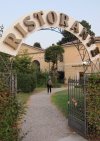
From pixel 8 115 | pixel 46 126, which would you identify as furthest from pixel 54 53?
pixel 8 115

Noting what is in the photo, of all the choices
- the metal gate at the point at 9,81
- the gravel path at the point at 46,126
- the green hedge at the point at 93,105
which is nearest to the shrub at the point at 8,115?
the metal gate at the point at 9,81

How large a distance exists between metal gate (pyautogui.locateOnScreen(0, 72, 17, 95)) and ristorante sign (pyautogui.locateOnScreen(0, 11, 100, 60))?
6.51 feet

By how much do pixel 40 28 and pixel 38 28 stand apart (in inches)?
4.2

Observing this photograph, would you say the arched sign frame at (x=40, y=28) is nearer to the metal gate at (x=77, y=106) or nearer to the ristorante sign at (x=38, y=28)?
the ristorante sign at (x=38, y=28)

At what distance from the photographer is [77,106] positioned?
15.9 m

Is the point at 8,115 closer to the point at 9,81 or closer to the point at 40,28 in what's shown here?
the point at 9,81

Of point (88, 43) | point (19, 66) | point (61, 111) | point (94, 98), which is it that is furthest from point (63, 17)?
point (19, 66)

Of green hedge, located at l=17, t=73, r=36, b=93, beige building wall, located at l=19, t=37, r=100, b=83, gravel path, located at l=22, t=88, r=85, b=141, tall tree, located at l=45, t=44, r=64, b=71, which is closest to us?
gravel path, located at l=22, t=88, r=85, b=141

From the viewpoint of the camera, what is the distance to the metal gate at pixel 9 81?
11.2 meters

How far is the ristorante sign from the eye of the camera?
45.5 ft

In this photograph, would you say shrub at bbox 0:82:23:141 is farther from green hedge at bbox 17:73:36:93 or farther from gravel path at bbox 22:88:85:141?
green hedge at bbox 17:73:36:93

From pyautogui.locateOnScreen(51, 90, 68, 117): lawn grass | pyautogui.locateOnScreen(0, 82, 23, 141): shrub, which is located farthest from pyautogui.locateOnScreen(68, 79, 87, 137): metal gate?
pyautogui.locateOnScreen(51, 90, 68, 117): lawn grass

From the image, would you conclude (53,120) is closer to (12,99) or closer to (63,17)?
(63,17)

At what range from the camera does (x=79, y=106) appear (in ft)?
51.5
